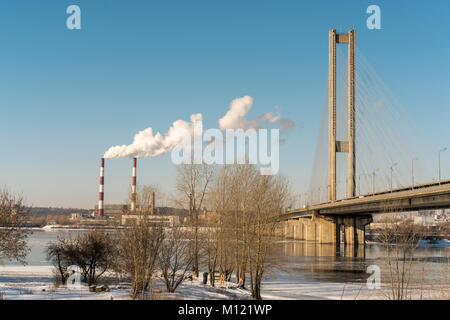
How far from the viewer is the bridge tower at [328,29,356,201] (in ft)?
221

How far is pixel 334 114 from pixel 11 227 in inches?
2382

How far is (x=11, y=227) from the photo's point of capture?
26172 mm

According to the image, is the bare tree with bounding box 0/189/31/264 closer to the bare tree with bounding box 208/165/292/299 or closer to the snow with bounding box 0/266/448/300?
the snow with bounding box 0/266/448/300

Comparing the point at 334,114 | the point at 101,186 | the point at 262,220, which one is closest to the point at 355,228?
the point at 334,114

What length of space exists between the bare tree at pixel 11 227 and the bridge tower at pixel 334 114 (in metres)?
50.5

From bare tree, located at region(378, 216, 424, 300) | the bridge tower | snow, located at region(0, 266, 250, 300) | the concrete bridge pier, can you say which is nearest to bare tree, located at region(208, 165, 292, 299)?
snow, located at region(0, 266, 250, 300)

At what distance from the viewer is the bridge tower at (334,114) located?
67312 mm

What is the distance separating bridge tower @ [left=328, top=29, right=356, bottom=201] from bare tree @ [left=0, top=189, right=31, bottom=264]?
50453mm

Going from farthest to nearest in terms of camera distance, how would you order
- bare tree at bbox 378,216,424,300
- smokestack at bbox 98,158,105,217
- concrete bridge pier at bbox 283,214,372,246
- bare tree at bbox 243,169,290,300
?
smokestack at bbox 98,158,105,217 → concrete bridge pier at bbox 283,214,372,246 → bare tree at bbox 243,169,290,300 → bare tree at bbox 378,216,424,300

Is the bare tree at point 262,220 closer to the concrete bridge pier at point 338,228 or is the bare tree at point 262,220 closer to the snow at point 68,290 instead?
the snow at point 68,290

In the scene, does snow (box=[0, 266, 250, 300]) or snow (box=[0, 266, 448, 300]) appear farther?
snow (box=[0, 266, 448, 300])

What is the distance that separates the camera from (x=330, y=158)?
73438 millimetres

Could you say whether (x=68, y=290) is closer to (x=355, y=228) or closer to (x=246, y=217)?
(x=246, y=217)
